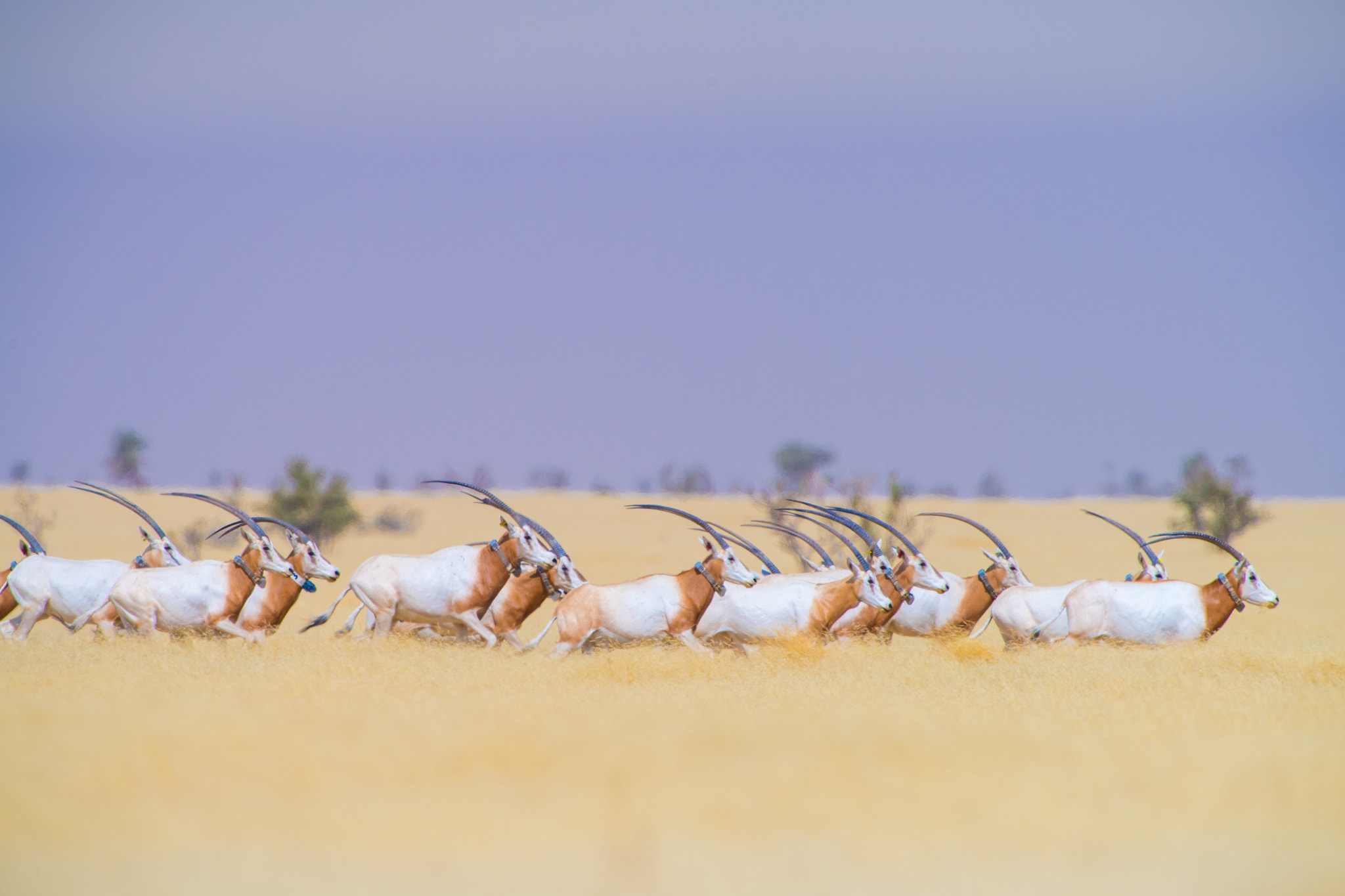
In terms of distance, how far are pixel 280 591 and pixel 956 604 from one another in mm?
7991

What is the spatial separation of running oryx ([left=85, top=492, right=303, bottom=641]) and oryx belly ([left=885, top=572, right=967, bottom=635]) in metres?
6.99

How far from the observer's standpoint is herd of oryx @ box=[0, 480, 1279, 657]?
13039 millimetres

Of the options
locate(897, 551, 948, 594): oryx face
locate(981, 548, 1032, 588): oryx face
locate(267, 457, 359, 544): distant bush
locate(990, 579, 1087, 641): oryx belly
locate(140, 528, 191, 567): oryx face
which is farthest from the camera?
locate(267, 457, 359, 544): distant bush

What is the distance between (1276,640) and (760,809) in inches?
436

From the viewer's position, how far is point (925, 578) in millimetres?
14156

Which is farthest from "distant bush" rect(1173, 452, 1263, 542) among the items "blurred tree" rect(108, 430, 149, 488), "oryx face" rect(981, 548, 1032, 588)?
"blurred tree" rect(108, 430, 149, 488)

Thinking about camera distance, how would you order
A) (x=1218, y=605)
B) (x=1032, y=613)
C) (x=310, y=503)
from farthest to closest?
(x=310, y=503) < (x=1032, y=613) < (x=1218, y=605)

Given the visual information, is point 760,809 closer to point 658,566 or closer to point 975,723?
point 975,723

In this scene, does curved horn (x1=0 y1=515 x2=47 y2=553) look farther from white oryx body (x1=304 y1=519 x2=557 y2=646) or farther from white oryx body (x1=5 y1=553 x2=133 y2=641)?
white oryx body (x1=304 y1=519 x2=557 y2=646)

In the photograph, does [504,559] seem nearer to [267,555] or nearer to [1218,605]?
[267,555]

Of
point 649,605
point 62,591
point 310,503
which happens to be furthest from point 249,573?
point 310,503

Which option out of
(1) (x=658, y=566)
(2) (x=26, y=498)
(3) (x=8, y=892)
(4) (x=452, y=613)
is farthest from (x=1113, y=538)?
(3) (x=8, y=892)

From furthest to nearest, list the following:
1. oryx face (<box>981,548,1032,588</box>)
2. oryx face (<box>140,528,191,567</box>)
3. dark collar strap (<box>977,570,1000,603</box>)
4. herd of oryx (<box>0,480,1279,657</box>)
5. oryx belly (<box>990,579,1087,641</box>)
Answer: oryx face (<box>981,548,1032,588</box>) → dark collar strap (<box>977,570,1000,603</box>) → oryx face (<box>140,528,191,567</box>) → oryx belly (<box>990,579,1087,641</box>) → herd of oryx (<box>0,480,1279,657</box>)

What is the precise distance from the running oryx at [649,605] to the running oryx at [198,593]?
3.03 meters
